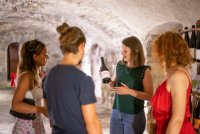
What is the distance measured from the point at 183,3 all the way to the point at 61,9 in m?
2.87

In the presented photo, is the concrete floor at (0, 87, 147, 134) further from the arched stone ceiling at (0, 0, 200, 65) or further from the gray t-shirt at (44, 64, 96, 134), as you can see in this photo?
the gray t-shirt at (44, 64, 96, 134)

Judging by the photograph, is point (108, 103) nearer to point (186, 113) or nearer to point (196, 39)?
point (196, 39)

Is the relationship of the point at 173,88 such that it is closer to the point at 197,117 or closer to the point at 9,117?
the point at 197,117

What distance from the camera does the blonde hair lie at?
191 cm

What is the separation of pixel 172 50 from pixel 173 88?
25 centimetres

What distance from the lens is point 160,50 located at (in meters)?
1.94

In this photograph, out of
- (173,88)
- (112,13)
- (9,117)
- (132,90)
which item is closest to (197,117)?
(132,90)

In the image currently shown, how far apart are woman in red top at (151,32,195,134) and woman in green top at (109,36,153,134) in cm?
53

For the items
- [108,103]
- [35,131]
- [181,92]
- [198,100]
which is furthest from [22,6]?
Answer: [181,92]

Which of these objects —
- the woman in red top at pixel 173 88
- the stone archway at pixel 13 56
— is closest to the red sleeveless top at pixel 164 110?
the woman in red top at pixel 173 88

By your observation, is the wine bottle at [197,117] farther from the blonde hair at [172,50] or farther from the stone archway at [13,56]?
the stone archway at [13,56]

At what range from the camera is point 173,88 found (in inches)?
72.0

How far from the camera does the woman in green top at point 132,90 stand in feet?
8.32

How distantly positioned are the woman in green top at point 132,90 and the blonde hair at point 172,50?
24.3 inches
